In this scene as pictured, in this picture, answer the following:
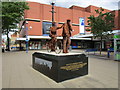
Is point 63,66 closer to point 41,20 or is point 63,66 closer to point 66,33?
point 66,33

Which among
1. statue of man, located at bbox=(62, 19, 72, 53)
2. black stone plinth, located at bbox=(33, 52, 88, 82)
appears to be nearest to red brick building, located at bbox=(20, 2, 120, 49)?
statue of man, located at bbox=(62, 19, 72, 53)

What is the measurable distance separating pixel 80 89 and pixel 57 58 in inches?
67.0

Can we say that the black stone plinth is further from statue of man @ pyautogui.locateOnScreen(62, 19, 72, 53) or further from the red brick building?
the red brick building

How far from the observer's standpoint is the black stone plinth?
4.76 metres

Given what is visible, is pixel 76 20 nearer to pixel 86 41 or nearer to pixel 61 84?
pixel 86 41

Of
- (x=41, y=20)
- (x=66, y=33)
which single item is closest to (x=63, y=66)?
(x=66, y=33)

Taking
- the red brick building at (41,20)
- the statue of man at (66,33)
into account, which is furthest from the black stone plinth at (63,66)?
the red brick building at (41,20)

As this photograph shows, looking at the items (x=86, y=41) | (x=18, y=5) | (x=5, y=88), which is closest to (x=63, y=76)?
(x=5, y=88)

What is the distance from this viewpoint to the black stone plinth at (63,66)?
15.6 ft

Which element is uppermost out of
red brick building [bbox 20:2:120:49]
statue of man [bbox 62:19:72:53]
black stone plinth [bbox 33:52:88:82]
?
red brick building [bbox 20:2:120:49]

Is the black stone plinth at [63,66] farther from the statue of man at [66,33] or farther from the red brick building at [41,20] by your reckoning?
the red brick building at [41,20]

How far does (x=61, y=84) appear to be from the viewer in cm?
451

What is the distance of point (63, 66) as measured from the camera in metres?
4.84

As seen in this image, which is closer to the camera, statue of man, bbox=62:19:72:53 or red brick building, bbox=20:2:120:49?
statue of man, bbox=62:19:72:53
